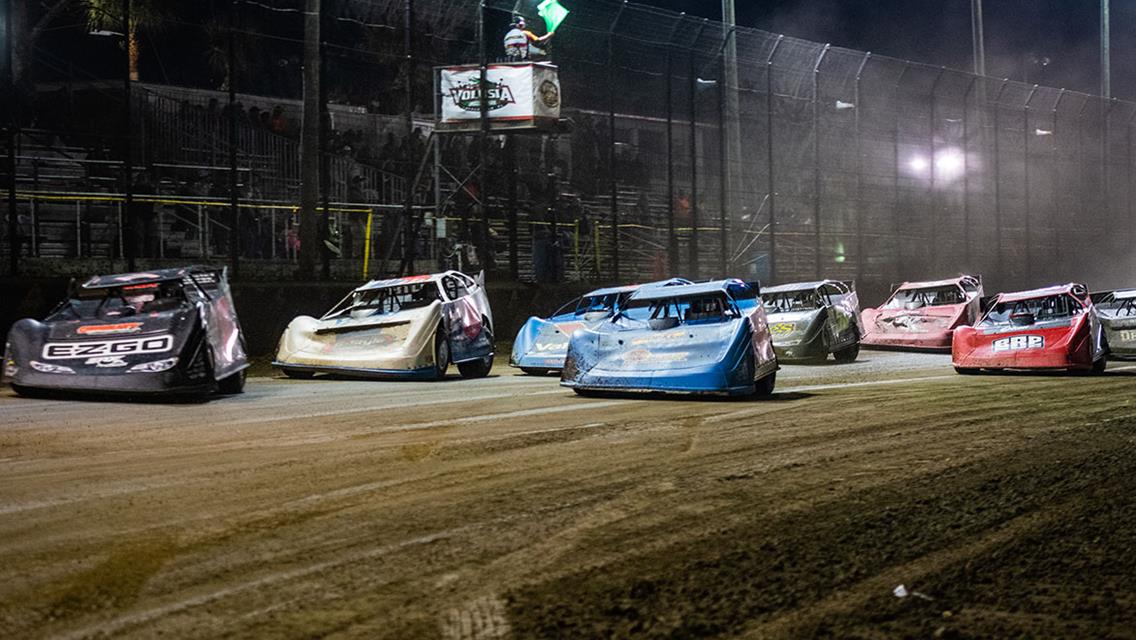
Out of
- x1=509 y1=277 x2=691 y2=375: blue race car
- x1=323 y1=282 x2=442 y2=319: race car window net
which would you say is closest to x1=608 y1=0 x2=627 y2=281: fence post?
x1=509 y1=277 x2=691 y2=375: blue race car

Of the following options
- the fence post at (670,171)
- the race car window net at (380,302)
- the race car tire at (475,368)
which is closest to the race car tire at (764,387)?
the race car tire at (475,368)

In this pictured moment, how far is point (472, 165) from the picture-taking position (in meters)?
23.2

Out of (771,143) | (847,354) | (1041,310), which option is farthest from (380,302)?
(771,143)

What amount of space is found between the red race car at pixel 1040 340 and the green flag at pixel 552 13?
11771mm

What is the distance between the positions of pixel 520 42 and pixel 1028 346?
12392 mm

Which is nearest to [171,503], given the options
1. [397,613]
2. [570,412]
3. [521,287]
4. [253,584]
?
[253,584]

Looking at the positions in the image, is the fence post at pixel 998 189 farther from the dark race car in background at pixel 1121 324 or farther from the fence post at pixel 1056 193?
the dark race car in background at pixel 1121 324

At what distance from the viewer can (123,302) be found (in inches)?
479

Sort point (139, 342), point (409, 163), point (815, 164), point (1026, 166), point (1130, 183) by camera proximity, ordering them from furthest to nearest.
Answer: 1. point (1130, 183)
2. point (1026, 166)
3. point (815, 164)
4. point (409, 163)
5. point (139, 342)

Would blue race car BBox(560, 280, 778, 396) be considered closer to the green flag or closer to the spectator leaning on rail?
the spectator leaning on rail

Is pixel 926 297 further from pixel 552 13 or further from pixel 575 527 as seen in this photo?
pixel 575 527

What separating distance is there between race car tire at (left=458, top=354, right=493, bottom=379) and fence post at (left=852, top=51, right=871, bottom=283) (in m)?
18.3

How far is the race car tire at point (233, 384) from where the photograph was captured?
1178 cm

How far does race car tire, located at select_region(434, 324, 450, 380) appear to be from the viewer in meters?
13.7
